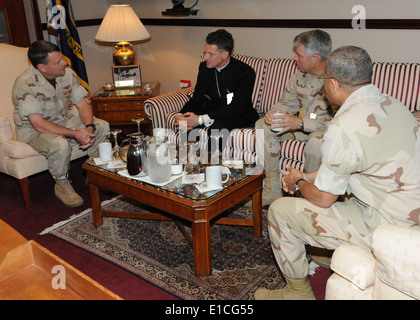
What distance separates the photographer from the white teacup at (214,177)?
235cm

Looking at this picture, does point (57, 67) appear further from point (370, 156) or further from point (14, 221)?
point (370, 156)

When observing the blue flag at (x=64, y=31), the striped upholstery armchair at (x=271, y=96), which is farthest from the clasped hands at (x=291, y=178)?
the blue flag at (x=64, y=31)

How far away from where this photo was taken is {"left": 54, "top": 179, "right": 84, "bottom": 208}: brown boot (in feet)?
10.9

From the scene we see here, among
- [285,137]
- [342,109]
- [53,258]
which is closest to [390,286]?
[342,109]

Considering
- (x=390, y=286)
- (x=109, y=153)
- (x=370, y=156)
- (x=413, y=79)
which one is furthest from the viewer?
(x=413, y=79)

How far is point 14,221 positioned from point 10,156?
1.71 ft

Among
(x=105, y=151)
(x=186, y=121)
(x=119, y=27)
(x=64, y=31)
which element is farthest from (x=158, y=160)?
(x=64, y=31)

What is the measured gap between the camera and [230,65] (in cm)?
353

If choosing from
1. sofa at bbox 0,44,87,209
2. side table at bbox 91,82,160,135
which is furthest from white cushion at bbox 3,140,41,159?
side table at bbox 91,82,160,135

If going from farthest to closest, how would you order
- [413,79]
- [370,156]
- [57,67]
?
[57,67] < [413,79] < [370,156]

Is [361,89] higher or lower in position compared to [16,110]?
higher

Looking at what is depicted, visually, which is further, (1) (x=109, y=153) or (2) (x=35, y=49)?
(2) (x=35, y=49)

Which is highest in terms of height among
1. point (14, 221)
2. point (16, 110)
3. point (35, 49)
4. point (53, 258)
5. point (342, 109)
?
point (35, 49)

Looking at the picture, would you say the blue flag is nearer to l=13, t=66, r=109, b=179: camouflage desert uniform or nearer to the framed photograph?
the framed photograph
